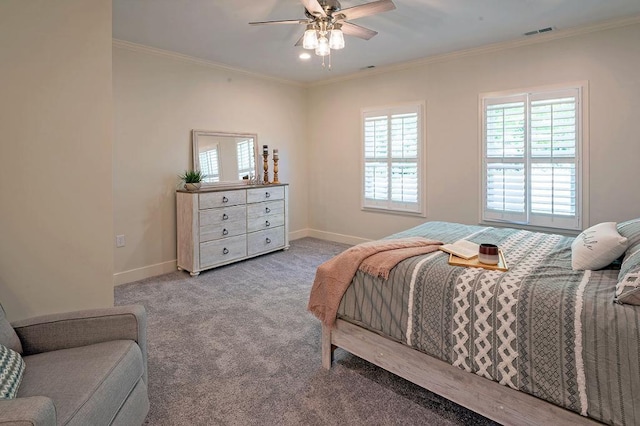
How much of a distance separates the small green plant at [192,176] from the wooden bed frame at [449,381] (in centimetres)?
282

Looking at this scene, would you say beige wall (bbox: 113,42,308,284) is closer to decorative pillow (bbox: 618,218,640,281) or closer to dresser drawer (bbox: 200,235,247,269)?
dresser drawer (bbox: 200,235,247,269)

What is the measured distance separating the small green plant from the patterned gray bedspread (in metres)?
2.91

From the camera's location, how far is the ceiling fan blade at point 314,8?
8.11 ft

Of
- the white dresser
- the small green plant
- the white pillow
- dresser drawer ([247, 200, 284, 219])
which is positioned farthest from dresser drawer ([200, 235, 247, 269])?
the white pillow

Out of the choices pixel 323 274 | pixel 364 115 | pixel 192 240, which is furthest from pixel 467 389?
pixel 364 115

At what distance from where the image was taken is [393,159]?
509 centimetres

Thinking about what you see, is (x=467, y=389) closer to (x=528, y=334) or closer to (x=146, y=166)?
(x=528, y=334)

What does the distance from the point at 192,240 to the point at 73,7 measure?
8.36ft

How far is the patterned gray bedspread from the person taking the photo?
1.39 m

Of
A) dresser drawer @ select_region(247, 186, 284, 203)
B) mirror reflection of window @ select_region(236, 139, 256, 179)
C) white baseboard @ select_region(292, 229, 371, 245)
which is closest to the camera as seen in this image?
dresser drawer @ select_region(247, 186, 284, 203)

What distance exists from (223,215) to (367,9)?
2.81m

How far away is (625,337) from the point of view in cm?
137

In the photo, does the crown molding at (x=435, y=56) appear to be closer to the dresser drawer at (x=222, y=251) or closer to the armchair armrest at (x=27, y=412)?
the dresser drawer at (x=222, y=251)

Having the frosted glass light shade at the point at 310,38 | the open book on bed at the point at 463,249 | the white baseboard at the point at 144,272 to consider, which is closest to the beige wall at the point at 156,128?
the white baseboard at the point at 144,272
